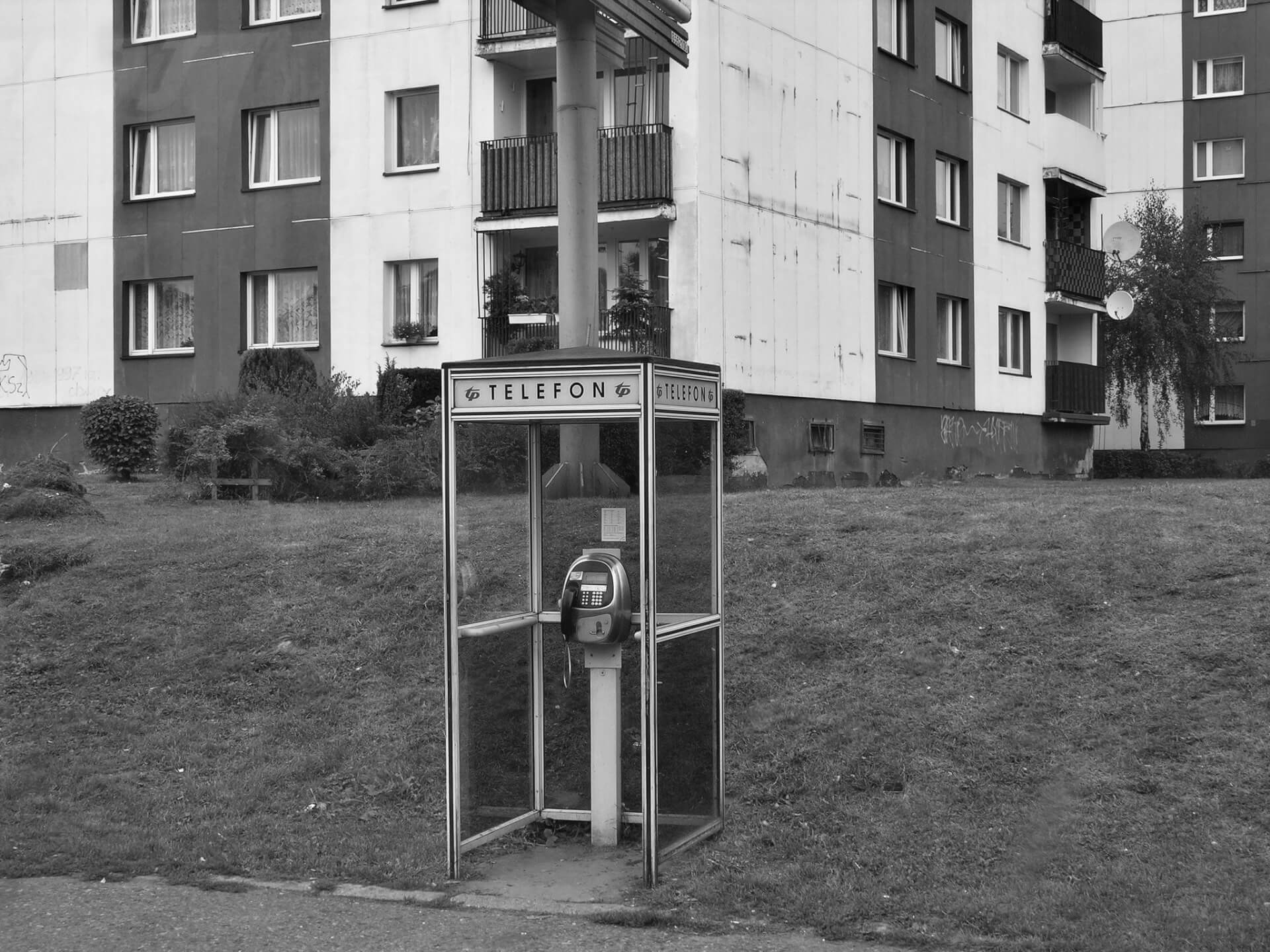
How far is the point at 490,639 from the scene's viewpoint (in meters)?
7.39

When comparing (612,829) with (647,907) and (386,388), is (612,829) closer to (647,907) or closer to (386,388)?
(647,907)

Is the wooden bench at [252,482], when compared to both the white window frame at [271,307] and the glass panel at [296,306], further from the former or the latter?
the glass panel at [296,306]

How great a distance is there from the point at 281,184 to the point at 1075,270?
671 inches

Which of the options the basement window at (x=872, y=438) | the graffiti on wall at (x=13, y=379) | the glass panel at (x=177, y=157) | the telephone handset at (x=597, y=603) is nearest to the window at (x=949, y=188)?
the basement window at (x=872, y=438)

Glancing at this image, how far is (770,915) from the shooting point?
20.4ft

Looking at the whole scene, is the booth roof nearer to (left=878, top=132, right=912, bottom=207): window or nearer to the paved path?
the paved path

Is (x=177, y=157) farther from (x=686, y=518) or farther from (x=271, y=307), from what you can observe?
(x=686, y=518)

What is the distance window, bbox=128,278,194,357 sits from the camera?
84.8 feet

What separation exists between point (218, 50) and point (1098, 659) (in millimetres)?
20832

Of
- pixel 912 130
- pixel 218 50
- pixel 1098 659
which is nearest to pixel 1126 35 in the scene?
pixel 912 130

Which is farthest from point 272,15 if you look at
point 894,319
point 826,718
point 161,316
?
point 826,718

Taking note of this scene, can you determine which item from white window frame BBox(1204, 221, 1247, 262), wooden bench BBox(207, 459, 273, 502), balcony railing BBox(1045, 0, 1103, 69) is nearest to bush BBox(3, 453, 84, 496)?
wooden bench BBox(207, 459, 273, 502)

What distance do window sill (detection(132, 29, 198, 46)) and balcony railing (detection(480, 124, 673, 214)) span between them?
599cm

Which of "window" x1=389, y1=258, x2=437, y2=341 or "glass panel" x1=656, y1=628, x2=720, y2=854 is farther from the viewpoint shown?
"window" x1=389, y1=258, x2=437, y2=341
